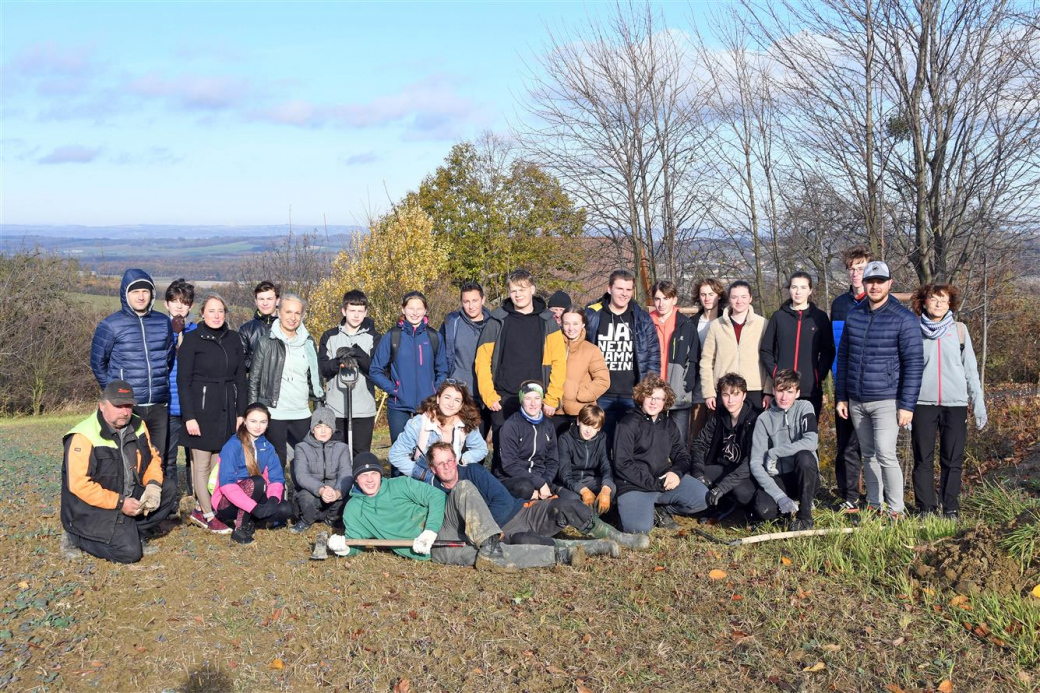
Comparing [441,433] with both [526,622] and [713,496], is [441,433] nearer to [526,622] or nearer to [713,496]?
[526,622]

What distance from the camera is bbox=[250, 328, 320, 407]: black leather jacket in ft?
23.6

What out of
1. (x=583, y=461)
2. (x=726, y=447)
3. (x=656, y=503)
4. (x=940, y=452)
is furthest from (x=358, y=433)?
(x=940, y=452)

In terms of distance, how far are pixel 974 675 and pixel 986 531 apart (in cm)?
143

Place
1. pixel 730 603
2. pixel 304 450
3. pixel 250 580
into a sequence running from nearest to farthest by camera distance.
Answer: pixel 730 603 → pixel 250 580 → pixel 304 450

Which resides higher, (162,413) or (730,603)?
(162,413)

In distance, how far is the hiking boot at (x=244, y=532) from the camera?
21.9ft

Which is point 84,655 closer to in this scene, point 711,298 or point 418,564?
point 418,564

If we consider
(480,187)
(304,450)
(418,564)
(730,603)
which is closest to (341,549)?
(418,564)

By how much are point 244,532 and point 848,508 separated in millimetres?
4926

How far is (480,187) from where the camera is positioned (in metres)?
28.3

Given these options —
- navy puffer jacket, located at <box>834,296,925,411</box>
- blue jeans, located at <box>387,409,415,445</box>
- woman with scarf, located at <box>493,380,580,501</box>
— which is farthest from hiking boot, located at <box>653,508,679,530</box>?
blue jeans, located at <box>387,409,415,445</box>

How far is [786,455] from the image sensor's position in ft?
22.4

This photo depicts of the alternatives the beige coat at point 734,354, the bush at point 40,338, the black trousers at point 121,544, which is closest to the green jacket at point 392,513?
the black trousers at point 121,544

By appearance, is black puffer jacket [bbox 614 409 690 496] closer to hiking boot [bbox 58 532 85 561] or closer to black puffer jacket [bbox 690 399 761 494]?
black puffer jacket [bbox 690 399 761 494]
